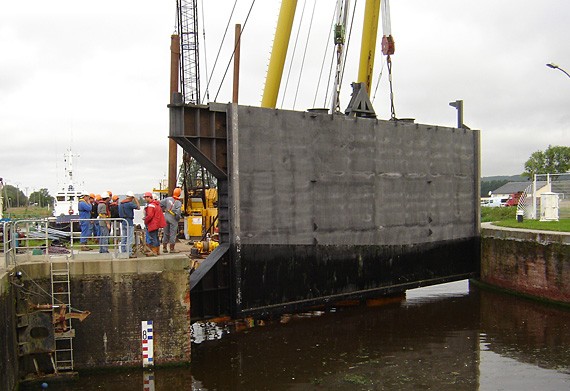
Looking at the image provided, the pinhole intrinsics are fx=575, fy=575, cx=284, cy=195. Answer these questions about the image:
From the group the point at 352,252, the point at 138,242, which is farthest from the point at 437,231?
the point at 138,242

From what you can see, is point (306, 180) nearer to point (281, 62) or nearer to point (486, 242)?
point (281, 62)

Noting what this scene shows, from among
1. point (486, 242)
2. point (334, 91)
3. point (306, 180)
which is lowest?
point (486, 242)

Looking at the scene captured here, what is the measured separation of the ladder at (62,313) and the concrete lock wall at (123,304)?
113mm

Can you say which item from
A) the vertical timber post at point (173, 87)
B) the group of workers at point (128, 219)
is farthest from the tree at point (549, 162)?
the group of workers at point (128, 219)

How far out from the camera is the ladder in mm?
10422

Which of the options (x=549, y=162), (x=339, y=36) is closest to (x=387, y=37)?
(x=339, y=36)

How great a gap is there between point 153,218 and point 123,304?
2.11 metres

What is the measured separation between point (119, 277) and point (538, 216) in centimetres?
2040

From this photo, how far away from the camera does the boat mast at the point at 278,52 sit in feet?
56.9

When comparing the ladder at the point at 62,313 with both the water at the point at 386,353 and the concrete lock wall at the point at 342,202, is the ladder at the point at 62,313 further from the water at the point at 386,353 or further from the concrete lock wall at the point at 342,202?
the concrete lock wall at the point at 342,202

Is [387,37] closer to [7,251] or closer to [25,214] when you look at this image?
[7,251]

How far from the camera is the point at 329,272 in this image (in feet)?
47.8

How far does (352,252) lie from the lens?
49.3 ft

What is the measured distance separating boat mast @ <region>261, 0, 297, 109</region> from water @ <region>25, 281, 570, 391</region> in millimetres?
6659
